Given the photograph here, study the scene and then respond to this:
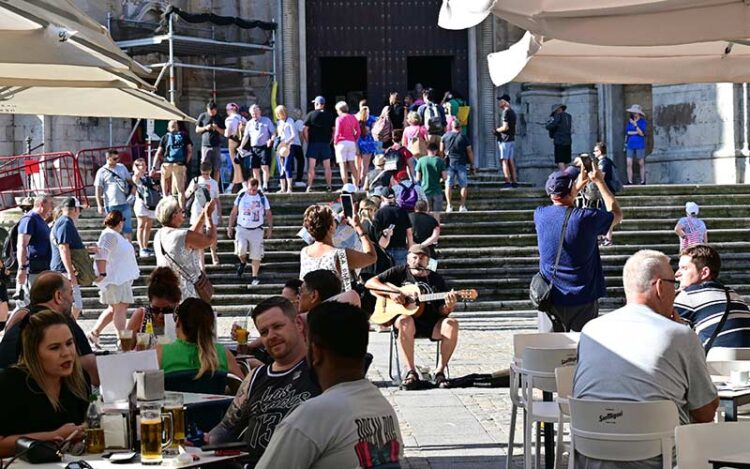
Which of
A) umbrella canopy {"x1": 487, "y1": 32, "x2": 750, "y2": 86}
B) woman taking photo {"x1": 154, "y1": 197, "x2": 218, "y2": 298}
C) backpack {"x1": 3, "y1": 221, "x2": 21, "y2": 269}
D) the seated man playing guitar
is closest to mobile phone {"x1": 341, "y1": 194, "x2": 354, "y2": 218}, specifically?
the seated man playing guitar

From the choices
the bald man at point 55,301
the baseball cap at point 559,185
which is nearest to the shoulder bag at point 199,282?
the baseball cap at point 559,185

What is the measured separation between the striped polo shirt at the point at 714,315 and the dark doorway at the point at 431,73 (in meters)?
21.5

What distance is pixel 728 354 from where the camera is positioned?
326 inches

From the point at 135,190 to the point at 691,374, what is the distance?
16878 millimetres

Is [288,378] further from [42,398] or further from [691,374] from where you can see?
[691,374]

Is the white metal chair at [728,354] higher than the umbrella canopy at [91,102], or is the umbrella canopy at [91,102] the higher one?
the umbrella canopy at [91,102]

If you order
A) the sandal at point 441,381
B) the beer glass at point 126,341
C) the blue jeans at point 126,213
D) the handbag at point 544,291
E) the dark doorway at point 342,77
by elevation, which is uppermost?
the dark doorway at point 342,77

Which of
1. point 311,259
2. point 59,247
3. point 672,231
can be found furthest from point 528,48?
point 672,231

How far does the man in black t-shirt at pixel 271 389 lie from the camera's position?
600 centimetres

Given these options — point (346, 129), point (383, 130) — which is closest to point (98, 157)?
point (346, 129)

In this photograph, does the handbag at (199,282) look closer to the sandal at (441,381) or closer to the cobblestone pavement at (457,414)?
the cobblestone pavement at (457,414)

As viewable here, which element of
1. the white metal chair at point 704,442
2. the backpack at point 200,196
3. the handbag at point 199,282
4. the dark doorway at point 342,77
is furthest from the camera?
the dark doorway at point 342,77

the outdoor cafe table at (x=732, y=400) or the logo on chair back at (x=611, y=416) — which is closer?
the logo on chair back at (x=611, y=416)

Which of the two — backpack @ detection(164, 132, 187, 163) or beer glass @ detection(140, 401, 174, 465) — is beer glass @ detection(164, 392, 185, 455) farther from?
backpack @ detection(164, 132, 187, 163)
